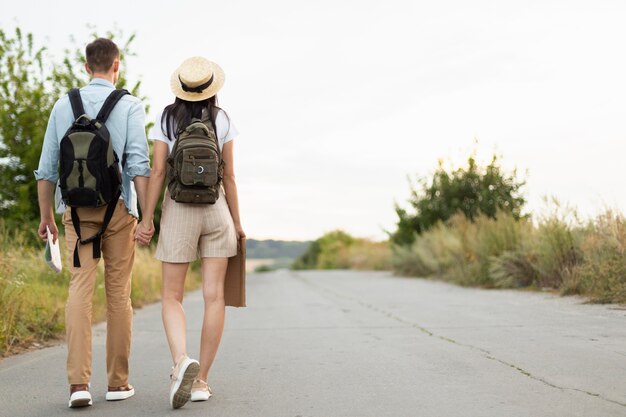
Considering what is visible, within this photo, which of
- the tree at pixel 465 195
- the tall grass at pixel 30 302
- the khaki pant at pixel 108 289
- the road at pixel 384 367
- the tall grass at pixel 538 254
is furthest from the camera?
the tree at pixel 465 195

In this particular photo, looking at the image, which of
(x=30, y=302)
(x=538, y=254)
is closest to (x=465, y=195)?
(x=538, y=254)

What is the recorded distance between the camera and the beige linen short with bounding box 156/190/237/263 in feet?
17.0

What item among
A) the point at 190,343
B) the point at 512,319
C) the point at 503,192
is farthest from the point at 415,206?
the point at 190,343

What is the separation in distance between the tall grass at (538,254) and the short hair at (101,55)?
8.03 metres

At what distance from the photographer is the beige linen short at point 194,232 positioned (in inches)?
203

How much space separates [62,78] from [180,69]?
1626 centimetres

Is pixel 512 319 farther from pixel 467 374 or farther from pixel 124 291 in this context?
pixel 124 291

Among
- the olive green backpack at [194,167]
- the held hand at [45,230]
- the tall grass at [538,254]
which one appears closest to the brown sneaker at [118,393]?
the held hand at [45,230]

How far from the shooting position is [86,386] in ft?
16.7

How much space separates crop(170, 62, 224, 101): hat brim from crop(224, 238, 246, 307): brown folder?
99cm

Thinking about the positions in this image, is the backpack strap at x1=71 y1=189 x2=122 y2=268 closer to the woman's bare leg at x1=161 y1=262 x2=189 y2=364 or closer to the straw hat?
the woman's bare leg at x1=161 y1=262 x2=189 y2=364

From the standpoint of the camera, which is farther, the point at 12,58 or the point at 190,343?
the point at 12,58

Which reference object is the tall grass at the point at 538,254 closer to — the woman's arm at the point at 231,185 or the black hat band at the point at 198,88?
the woman's arm at the point at 231,185

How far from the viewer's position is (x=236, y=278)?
5488 mm
